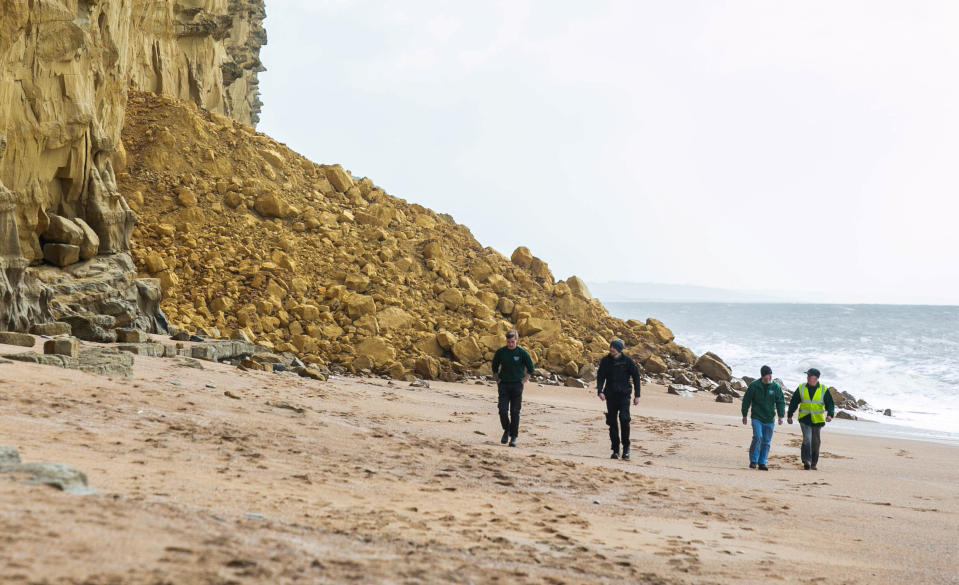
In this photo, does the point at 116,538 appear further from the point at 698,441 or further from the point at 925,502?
the point at 698,441

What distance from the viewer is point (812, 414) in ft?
35.4

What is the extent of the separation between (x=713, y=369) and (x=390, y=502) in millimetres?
20010

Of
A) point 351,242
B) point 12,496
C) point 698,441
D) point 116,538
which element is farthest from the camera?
point 351,242

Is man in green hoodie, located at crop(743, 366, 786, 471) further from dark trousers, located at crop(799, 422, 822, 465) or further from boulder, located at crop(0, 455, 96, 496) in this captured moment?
boulder, located at crop(0, 455, 96, 496)

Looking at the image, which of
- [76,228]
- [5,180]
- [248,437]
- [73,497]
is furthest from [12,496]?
[76,228]

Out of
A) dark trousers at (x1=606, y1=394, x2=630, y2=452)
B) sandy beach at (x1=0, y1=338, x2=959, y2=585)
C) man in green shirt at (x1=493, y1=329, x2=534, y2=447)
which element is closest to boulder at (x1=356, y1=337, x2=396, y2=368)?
sandy beach at (x1=0, y1=338, x2=959, y2=585)

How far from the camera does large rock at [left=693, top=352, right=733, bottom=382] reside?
2419cm

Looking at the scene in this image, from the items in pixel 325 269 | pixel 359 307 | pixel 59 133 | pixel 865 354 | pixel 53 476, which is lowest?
pixel 53 476

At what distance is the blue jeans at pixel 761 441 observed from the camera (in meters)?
10.5

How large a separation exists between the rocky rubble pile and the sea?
684cm

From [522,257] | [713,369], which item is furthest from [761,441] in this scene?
[522,257]

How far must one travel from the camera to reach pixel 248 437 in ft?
24.2

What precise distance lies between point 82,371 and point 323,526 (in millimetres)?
5632

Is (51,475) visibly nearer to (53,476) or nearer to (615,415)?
(53,476)
